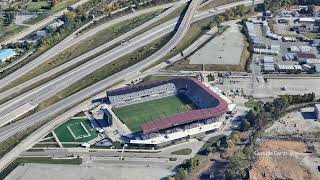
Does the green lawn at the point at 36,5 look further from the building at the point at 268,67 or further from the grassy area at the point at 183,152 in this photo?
the grassy area at the point at 183,152

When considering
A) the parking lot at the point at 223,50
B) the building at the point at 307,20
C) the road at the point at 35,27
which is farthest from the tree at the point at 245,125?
the road at the point at 35,27

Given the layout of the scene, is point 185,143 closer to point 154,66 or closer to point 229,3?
point 154,66

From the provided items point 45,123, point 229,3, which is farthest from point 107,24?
point 45,123

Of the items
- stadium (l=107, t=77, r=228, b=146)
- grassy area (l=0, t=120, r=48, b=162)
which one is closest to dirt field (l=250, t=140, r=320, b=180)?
stadium (l=107, t=77, r=228, b=146)

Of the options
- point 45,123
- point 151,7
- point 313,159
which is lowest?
point 313,159

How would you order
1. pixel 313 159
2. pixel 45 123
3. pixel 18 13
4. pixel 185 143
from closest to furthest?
pixel 313 159 → pixel 185 143 → pixel 45 123 → pixel 18 13

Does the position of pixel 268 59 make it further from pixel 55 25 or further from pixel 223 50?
pixel 55 25
